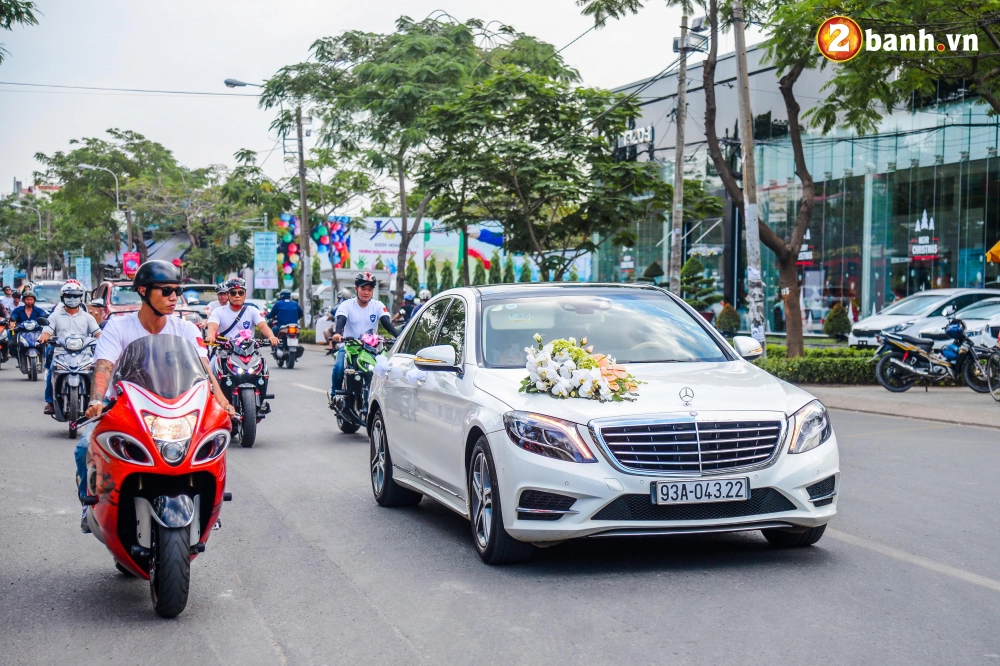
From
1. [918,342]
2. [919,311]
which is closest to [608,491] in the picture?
[918,342]

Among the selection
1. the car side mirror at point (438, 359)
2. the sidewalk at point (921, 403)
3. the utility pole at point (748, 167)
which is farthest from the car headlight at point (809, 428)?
the utility pole at point (748, 167)

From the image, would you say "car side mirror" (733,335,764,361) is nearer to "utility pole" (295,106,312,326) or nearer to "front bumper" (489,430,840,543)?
"front bumper" (489,430,840,543)

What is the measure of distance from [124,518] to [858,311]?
3136cm

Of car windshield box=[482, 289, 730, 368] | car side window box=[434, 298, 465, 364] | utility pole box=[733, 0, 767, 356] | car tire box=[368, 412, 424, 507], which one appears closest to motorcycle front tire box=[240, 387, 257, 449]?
car tire box=[368, 412, 424, 507]

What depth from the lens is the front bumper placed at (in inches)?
227

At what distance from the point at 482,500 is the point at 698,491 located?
125 cm

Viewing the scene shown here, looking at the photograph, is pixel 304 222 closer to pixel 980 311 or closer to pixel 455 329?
pixel 980 311

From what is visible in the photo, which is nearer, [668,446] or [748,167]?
[668,446]

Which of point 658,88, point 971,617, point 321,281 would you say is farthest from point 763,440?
point 321,281

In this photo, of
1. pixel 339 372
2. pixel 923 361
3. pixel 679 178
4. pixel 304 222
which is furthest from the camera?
pixel 304 222

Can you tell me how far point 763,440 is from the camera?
235 inches

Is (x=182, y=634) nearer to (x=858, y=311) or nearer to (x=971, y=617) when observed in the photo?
(x=971, y=617)

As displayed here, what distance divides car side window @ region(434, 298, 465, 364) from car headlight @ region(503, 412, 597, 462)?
3.87 ft

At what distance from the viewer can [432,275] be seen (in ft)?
226
